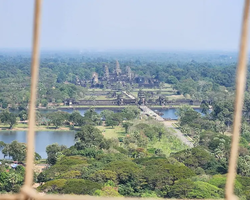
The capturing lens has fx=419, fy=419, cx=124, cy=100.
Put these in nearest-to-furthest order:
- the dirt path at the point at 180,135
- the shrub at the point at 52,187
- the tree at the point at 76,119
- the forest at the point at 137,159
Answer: the shrub at the point at 52,187 → the forest at the point at 137,159 → the dirt path at the point at 180,135 → the tree at the point at 76,119

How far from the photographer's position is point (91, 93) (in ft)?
173

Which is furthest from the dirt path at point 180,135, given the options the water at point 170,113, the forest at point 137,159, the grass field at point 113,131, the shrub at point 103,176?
the shrub at point 103,176

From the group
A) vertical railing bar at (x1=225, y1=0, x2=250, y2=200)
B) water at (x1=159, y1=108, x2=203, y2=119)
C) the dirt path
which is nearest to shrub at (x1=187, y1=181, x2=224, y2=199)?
the dirt path

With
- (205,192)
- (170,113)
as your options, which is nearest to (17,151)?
(205,192)

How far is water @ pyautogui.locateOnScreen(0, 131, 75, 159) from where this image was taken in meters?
27.4

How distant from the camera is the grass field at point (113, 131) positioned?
96.1 feet

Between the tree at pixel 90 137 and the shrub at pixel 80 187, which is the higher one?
the shrub at pixel 80 187

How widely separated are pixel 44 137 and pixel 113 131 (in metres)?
5.06

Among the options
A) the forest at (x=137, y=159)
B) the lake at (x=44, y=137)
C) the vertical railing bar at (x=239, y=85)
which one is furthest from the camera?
the lake at (x=44, y=137)

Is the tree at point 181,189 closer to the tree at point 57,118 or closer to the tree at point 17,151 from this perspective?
the tree at point 17,151

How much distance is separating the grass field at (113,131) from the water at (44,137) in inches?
92.4

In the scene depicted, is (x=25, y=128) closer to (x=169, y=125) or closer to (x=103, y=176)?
(x=169, y=125)

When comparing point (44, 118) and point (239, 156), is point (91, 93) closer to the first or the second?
point (44, 118)

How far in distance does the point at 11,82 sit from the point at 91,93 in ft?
37.7
